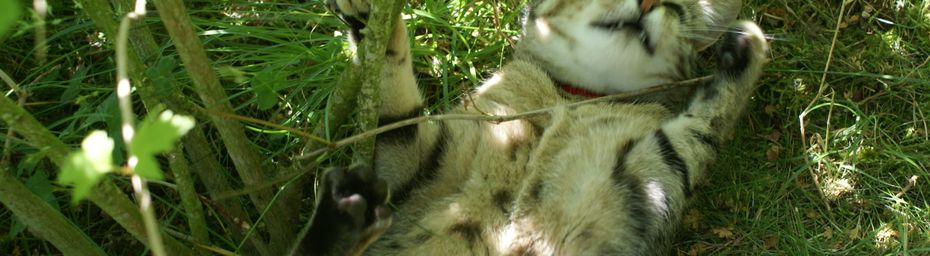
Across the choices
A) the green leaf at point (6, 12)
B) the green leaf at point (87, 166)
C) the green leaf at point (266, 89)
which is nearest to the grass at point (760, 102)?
the green leaf at point (266, 89)

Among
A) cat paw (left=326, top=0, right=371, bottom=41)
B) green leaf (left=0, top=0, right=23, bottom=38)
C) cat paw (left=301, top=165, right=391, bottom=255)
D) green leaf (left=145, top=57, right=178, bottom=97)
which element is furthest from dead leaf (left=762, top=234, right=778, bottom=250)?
green leaf (left=0, top=0, right=23, bottom=38)

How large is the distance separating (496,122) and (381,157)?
0.44 metres

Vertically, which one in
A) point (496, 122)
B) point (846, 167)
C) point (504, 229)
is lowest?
point (846, 167)

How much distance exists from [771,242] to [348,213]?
178 centimetres

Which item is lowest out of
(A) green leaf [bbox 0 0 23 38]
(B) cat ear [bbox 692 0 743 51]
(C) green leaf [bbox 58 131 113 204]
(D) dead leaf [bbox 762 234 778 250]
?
(D) dead leaf [bbox 762 234 778 250]

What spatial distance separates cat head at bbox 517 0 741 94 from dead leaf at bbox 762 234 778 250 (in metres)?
0.73

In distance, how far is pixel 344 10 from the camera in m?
2.71

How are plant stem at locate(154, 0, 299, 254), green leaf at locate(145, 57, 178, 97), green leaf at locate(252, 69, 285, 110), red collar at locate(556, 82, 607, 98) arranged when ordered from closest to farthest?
plant stem at locate(154, 0, 299, 254)
green leaf at locate(145, 57, 178, 97)
green leaf at locate(252, 69, 285, 110)
red collar at locate(556, 82, 607, 98)

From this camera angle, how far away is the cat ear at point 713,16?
3.36 metres

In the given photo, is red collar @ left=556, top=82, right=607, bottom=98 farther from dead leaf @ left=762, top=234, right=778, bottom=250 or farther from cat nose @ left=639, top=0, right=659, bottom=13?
dead leaf @ left=762, top=234, right=778, bottom=250

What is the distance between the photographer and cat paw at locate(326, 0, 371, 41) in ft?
8.75

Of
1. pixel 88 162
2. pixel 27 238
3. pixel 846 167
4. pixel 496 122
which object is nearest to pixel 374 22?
pixel 496 122

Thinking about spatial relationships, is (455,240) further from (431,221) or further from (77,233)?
(77,233)

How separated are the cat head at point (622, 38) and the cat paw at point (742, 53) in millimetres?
90
